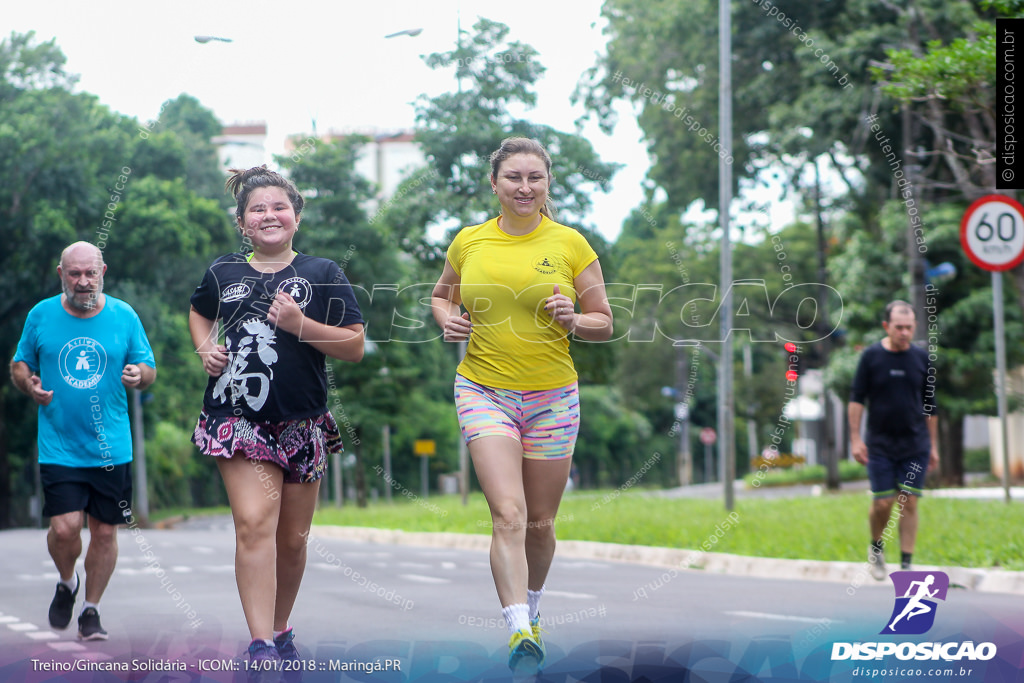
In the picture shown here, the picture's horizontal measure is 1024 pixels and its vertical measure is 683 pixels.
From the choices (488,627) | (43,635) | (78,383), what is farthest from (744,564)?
(78,383)

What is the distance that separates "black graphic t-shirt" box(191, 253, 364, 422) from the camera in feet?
15.2

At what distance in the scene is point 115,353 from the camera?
227 inches

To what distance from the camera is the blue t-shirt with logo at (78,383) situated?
5.71 metres

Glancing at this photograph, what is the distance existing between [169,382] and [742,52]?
22645 mm

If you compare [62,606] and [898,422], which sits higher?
[898,422]

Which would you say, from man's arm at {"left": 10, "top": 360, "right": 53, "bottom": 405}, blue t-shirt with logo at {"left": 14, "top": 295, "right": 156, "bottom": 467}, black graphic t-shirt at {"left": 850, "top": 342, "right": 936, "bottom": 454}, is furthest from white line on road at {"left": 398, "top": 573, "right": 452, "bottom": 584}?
man's arm at {"left": 10, "top": 360, "right": 53, "bottom": 405}

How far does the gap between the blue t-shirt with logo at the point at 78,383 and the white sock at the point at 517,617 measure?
221 cm

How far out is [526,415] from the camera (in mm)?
4891

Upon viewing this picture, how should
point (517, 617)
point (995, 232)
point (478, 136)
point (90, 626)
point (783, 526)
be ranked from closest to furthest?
point (517, 617) < point (90, 626) < point (995, 232) < point (783, 526) < point (478, 136)

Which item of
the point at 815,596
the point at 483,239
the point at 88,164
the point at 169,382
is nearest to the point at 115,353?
the point at 483,239

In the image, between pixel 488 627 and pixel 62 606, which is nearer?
pixel 62 606

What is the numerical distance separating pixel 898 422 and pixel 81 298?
5.31m

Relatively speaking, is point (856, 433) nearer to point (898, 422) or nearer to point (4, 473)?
point (898, 422)

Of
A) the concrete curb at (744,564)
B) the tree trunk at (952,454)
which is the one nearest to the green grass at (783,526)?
the concrete curb at (744,564)
